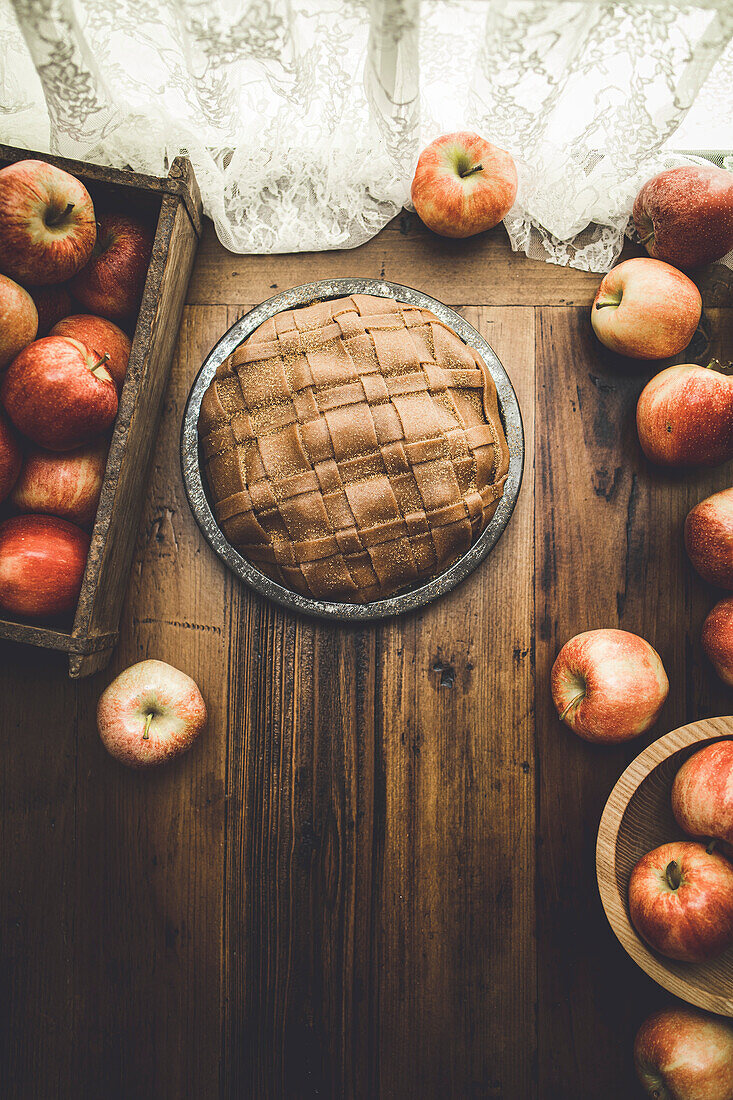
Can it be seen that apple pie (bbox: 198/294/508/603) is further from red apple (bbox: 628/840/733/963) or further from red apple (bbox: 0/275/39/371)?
red apple (bbox: 628/840/733/963)

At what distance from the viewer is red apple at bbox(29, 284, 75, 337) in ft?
2.78

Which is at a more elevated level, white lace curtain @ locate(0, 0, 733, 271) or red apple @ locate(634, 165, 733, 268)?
white lace curtain @ locate(0, 0, 733, 271)

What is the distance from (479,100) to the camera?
80cm

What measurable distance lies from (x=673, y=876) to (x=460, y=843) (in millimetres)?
269

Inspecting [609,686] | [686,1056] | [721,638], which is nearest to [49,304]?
[609,686]

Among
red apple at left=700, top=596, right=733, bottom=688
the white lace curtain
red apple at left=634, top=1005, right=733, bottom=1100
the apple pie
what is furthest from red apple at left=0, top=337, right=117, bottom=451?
red apple at left=634, top=1005, right=733, bottom=1100

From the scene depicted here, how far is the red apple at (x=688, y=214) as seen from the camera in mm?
838

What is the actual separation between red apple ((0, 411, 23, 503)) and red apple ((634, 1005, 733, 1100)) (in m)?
1.07

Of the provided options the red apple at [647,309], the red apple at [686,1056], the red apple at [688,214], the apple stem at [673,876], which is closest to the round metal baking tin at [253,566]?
the red apple at [647,309]

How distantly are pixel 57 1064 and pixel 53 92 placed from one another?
4.07 feet

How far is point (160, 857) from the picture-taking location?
925 mm

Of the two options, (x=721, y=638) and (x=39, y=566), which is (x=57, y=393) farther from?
(x=721, y=638)

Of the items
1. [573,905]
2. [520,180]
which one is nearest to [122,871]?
[573,905]

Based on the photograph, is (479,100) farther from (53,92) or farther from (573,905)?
(573,905)
